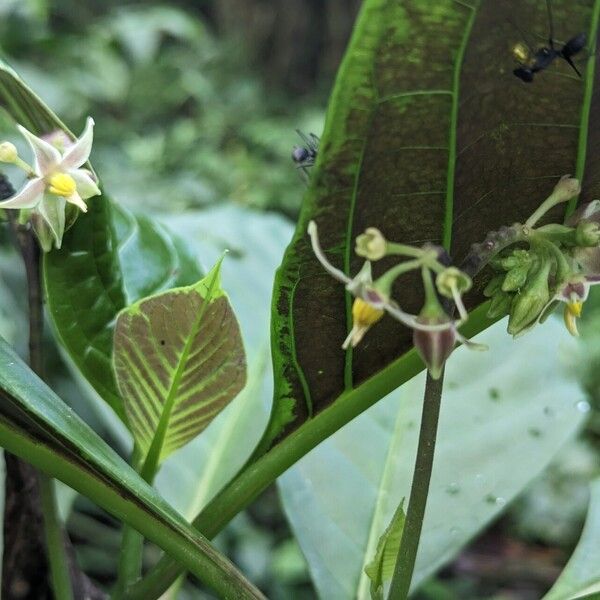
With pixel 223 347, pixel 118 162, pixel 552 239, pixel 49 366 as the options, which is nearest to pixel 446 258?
pixel 552 239

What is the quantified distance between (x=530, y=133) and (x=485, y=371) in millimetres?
439

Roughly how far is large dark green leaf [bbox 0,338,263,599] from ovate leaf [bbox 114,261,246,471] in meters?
0.07

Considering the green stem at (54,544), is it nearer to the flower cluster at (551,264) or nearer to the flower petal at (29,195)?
the flower petal at (29,195)

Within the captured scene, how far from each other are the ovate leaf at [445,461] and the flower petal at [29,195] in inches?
13.9

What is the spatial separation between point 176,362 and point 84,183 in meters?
0.11

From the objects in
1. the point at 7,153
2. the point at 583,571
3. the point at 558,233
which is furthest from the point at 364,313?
the point at 583,571

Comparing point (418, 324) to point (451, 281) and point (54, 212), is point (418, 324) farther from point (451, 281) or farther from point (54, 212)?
point (54, 212)

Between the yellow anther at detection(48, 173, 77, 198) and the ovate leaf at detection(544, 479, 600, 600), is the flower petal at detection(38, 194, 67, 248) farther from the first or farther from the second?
the ovate leaf at detection(544, 479, 600, 600)

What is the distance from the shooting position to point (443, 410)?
72 cm

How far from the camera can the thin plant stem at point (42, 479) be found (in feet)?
1.40

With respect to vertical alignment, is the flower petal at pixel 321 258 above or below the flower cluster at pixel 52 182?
above

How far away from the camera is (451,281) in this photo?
286mm

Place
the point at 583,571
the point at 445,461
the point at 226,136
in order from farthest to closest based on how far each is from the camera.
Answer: the point at 226,136, the point at 445,461, the point at 583,571

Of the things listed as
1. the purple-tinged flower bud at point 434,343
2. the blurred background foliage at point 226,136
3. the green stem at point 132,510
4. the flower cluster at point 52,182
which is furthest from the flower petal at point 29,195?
the blurred background foliage at point 226,136
